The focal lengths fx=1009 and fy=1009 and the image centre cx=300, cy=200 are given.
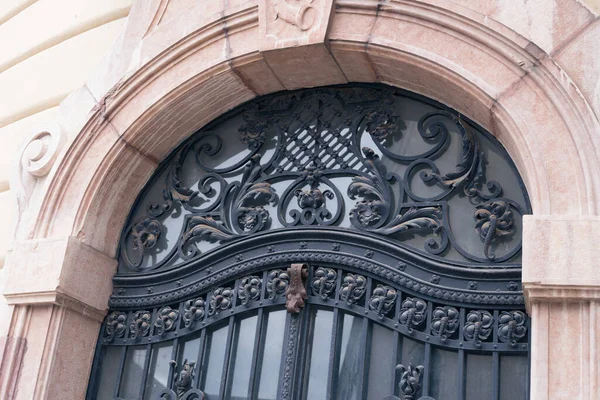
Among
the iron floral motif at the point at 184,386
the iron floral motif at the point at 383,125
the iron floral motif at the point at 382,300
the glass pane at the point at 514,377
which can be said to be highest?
the iron floral motif at the point at 383,125

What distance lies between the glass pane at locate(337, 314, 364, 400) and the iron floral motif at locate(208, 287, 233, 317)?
754 mm

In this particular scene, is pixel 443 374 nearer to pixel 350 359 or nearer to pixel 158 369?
pixel 350 359

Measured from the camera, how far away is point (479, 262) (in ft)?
17.5

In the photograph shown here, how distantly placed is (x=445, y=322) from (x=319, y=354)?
0.75 m

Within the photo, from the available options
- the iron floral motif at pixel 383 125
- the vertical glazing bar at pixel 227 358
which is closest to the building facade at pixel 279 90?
the iron floral motif at pixel 383 125

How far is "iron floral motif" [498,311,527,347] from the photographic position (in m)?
5.03

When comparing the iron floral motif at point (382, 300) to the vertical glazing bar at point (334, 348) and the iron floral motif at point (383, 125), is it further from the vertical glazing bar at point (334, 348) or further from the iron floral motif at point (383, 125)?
the iron floral motif at point (383, 125)

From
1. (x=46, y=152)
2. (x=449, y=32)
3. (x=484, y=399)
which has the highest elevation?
(x=449, y=32)

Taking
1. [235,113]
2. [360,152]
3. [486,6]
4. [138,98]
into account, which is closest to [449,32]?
[486,6]

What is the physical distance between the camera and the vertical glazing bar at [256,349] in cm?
559

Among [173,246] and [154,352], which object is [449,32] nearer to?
[173,246]

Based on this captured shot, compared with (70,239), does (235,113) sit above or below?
above

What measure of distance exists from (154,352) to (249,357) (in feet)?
2.21

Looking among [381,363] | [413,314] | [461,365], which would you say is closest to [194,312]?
[381,363]
